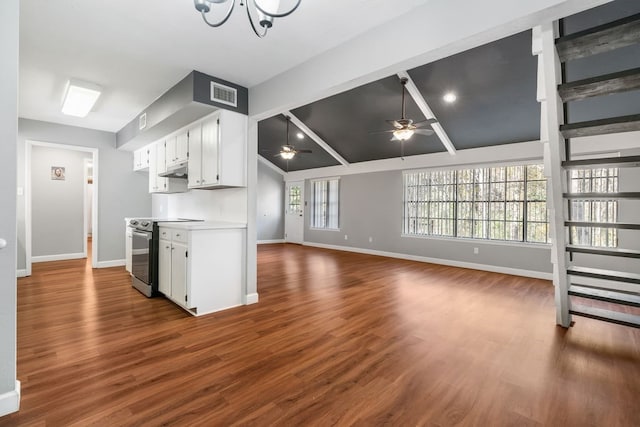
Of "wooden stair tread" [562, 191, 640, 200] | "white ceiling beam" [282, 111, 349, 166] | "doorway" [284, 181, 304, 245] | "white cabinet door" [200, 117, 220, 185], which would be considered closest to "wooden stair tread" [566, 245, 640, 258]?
"wooden stair tread" [562, 191, 640, 200]

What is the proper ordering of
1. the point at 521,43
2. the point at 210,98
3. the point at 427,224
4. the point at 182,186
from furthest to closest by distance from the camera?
1. the point at 427,224
2. the point at 182,186
3. the point at 521,43
4. the point at 210,98

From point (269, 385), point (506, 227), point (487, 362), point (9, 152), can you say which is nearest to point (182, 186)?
point (9, 152)

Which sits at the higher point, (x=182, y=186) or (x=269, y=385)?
(x=182, y=186)

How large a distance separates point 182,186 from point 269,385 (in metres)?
3.90

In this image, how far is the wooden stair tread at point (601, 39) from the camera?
1.59 meters

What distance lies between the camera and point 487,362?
7.25ft

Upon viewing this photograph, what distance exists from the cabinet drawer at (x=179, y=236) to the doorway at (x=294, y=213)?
6.32 metres

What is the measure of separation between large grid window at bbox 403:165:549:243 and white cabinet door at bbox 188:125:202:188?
16.3 ft

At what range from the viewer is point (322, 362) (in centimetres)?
217

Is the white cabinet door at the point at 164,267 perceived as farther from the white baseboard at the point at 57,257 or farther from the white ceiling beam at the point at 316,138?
the white baseboard at the point at 57,257

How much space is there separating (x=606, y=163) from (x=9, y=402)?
3.95 meters

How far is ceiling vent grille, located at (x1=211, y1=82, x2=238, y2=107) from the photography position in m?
3.20

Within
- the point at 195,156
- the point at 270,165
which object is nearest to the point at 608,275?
the point at 195,156

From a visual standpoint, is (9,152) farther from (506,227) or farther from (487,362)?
(506,227)
